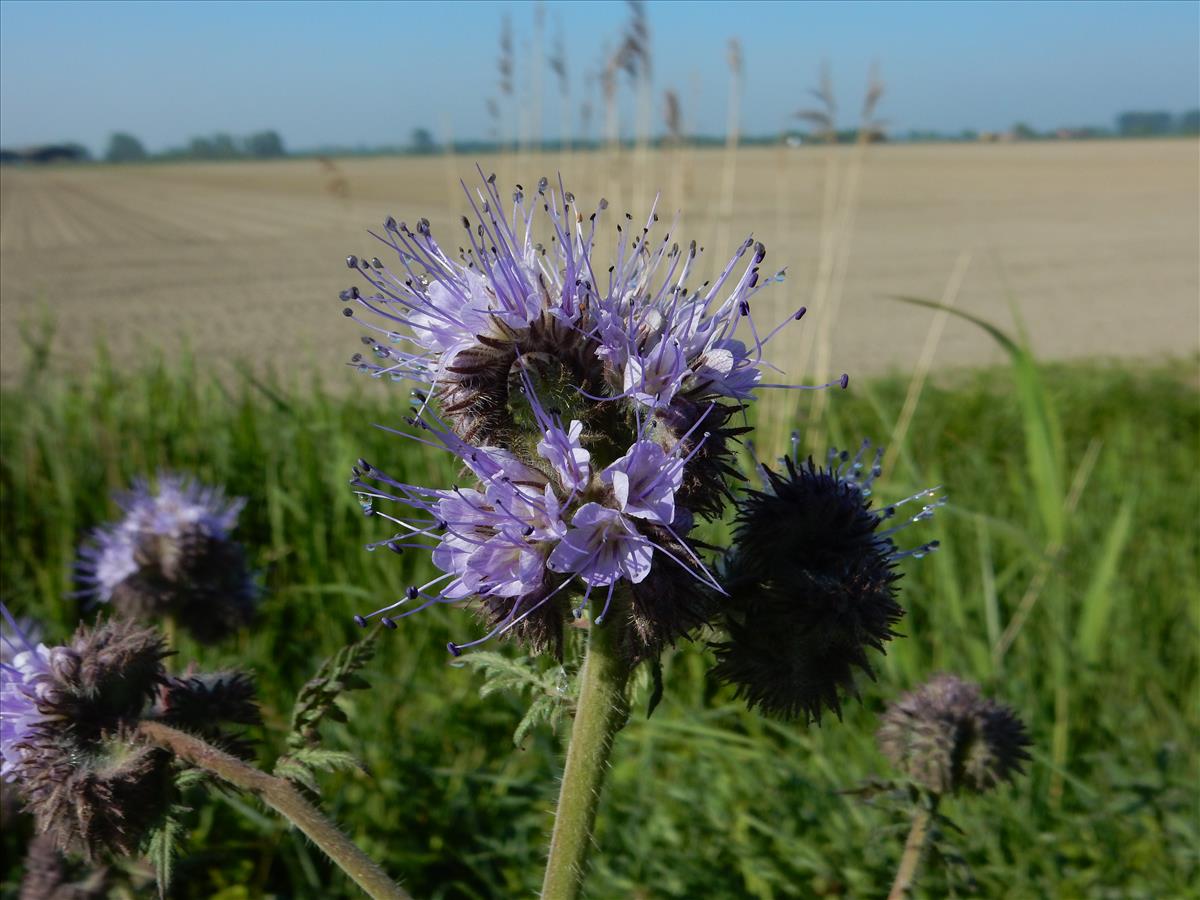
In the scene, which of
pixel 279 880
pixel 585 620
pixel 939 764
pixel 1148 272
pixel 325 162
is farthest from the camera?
pixel 1148 272

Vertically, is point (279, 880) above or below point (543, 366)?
below

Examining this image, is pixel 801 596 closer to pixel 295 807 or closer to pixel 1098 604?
pixel 295 807

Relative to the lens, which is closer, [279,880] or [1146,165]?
[279,880]

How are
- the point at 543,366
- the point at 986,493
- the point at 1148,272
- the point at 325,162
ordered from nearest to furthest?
the point at 543,366
the point at 986,493
the point at 325,162
the point at 1148,272

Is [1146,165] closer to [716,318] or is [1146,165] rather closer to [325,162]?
[325,162]

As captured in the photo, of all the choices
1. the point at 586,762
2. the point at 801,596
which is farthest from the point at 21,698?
the point at 801,596

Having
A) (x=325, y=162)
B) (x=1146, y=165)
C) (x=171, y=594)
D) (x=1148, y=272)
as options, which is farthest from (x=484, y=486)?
(x=1146, y=165)
